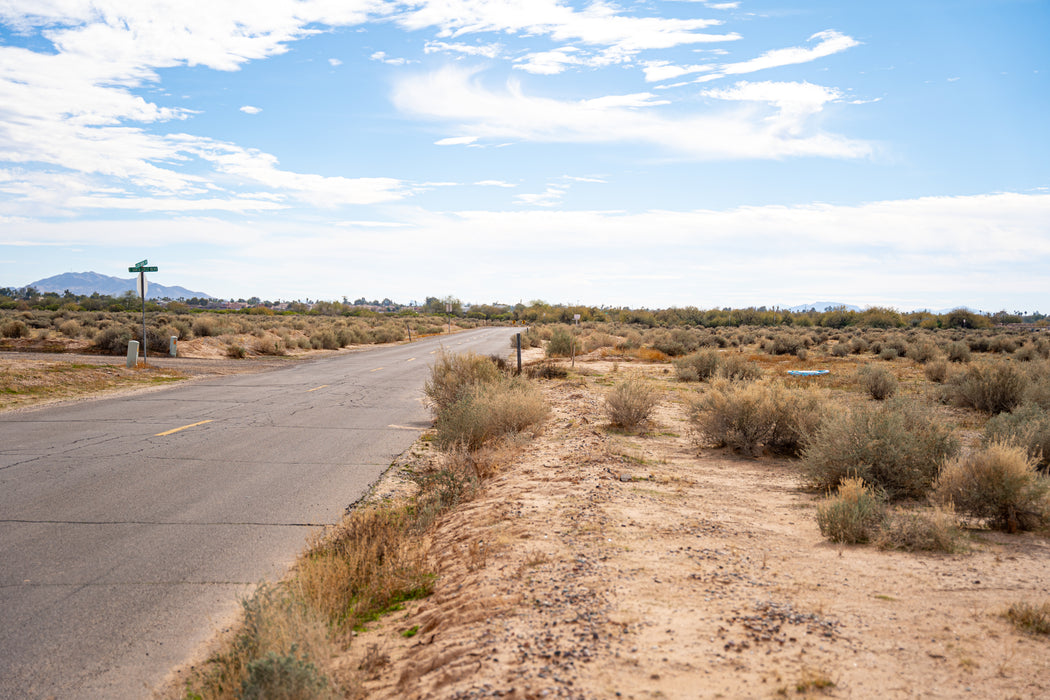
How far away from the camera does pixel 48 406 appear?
16.1 m

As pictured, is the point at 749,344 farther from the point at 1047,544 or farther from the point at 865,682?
the point at 865,682

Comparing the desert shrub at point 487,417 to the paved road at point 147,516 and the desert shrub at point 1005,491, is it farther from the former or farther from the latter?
the desert shrub at point 1005,491

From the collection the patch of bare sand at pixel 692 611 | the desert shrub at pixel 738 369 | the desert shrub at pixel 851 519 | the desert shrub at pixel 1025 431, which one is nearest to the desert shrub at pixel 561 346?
A: the desert shrub at pixel 738 369

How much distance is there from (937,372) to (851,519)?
70.1ft

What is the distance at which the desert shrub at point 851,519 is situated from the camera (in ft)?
21.3

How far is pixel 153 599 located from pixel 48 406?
13429 mm

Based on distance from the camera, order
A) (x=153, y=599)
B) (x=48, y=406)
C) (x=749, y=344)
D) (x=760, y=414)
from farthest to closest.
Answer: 1. (x=749, y=344)
2. (x=48, y=406)
3. (x=760, y=414)
4. (x=153, y=599)

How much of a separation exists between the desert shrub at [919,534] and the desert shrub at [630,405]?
7032 millimetres

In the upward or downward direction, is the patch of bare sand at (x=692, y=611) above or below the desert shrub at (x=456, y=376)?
below

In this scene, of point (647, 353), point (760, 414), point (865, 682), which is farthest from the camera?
point (647, 353)

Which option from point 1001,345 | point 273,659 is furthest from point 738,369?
point 1001,345

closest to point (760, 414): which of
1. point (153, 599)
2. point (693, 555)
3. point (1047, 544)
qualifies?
point (1047, 544)

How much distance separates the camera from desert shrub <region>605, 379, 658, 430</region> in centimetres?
1351

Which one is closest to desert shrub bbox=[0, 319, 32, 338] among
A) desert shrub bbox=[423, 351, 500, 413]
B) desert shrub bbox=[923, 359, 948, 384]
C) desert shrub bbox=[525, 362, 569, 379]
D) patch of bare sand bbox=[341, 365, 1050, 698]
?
desert shrub bbox=[525, 362, 569, 379]
